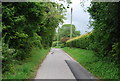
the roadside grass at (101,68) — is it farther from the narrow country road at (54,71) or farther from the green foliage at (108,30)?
the narrow country road at (54,71)

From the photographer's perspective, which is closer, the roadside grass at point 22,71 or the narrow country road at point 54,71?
the roadside grass at point 22,71

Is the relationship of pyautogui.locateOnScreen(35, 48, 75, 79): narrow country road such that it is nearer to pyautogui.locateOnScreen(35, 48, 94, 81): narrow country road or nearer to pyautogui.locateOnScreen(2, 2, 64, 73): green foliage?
A: pyautogui.locateOnScreen(35, 48, 94, 81): narrow country road

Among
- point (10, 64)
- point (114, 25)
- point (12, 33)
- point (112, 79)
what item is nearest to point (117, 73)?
point (112, 79)

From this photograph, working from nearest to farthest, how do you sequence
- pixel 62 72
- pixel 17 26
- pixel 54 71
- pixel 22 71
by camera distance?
1. pixel 22 71
2. pixel 62 72
3. pixel 54 71
4. pixel 17 26

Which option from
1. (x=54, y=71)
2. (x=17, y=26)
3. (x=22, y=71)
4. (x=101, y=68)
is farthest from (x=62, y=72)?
(x=17, y=26)

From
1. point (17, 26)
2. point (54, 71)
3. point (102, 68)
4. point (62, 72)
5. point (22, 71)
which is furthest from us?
point (17, 26)

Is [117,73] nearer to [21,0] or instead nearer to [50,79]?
[50,79]

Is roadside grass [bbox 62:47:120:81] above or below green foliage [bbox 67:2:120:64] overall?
below

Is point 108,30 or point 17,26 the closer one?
point 108,30

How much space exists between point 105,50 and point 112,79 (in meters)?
4.88

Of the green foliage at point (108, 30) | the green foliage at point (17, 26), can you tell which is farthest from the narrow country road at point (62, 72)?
the green foliage at point (108, 30)

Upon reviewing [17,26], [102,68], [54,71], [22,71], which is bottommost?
[54,71]

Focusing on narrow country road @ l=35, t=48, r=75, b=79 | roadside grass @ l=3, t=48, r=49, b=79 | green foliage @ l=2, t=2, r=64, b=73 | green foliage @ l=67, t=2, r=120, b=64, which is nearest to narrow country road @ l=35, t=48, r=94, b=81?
narrow country road @ l=35, t=48, r=75, b=79

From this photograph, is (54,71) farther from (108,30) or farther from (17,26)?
(108,30)
